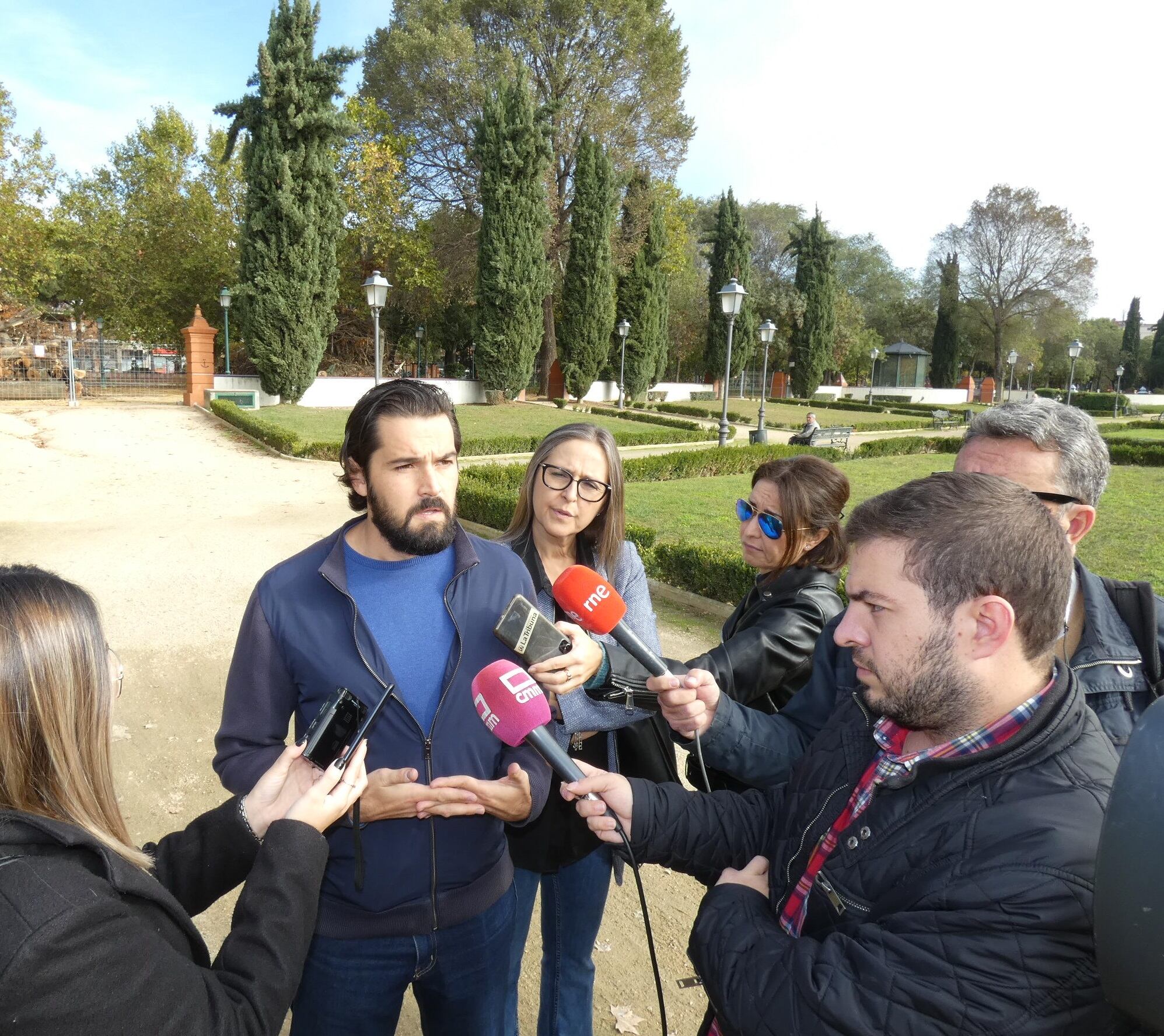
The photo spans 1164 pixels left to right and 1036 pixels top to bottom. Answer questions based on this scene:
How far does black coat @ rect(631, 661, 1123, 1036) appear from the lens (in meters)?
1.12

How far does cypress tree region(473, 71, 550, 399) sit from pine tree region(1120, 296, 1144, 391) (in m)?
52.9

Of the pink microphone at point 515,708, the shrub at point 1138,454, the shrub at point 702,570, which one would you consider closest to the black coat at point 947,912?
the pink microphone at point 515,708

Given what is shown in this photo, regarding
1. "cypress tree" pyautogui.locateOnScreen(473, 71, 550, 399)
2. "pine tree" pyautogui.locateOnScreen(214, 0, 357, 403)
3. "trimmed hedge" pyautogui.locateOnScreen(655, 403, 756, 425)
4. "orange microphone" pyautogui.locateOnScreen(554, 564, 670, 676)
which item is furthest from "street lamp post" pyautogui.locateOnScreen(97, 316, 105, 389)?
"orange microphone" pyautogui.locateOnScreen(554, 564, 670, 676)

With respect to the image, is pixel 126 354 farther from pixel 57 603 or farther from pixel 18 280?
pixel 57 603

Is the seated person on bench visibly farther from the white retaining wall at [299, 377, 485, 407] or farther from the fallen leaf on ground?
the fallen leaf on ground

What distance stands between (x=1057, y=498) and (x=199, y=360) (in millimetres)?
28087

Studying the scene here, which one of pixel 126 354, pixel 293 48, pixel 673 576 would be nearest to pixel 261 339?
pixel 293 48

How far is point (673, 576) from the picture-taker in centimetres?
761

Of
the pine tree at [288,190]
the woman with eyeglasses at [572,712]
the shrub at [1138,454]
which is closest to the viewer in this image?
the woman with eyeglasses at [572,712]

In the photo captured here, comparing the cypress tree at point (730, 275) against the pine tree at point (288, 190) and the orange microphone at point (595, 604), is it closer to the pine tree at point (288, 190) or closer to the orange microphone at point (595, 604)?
the pine tree at point (288, 190)

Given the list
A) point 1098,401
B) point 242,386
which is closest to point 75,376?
point 242,386

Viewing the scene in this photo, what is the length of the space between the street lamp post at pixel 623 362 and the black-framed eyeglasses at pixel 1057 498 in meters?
30.8

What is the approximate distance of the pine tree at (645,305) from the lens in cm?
3500

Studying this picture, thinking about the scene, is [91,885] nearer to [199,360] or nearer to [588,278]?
[199,360]
